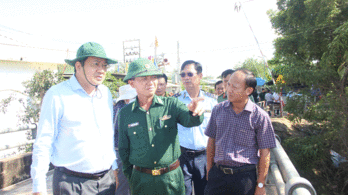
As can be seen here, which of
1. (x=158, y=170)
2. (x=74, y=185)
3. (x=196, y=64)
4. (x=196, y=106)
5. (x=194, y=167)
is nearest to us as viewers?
(x=196, y=106)

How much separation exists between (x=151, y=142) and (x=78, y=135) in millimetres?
620

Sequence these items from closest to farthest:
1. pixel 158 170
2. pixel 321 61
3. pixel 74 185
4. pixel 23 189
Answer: pixel 74 185 < pixel 158 170 < pixel 23 189 < pixel 321 61

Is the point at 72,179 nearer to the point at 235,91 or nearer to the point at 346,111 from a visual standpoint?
the point at 235,91

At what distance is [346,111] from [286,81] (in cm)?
212

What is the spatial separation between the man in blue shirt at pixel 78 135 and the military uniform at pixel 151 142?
8.3 inches

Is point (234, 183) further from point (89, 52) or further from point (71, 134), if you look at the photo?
point (89, 52)

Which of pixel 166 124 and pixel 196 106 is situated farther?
pixel 166 124

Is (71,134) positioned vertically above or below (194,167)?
above

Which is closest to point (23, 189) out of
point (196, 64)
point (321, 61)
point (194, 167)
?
point (194, 167)

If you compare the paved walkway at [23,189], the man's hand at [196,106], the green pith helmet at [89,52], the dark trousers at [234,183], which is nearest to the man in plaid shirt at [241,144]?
the dark trousers at [234,183]

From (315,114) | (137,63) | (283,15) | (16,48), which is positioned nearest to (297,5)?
(283,15)

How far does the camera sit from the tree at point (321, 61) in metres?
6.96

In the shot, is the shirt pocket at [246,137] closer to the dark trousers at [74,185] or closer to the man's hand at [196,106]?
the man's hand at [196,106]

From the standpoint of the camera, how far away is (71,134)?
196 cm
